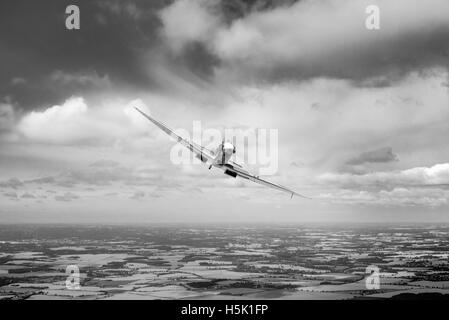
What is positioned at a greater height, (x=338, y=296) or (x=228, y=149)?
(x=228, y=149)

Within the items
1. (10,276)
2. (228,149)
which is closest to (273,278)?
(10,276)

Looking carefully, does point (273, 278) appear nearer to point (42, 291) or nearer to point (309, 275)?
point (309, 275)
